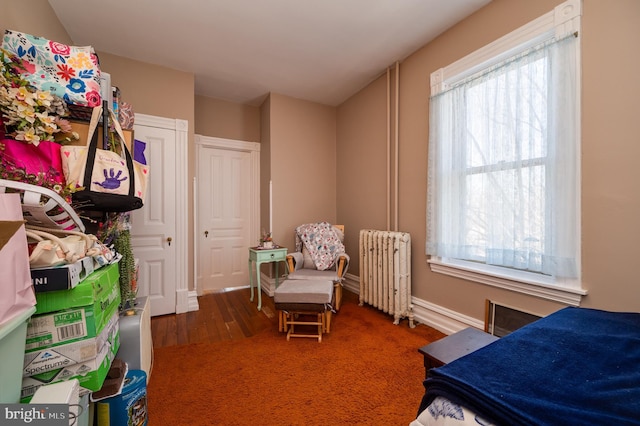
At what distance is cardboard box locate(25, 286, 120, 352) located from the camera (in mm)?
872

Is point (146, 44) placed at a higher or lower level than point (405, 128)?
higher

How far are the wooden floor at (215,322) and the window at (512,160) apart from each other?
1.76m

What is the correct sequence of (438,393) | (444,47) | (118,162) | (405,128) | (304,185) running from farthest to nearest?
(304,185) → (405,128) → (444,47) → (118,162) → (438,393)

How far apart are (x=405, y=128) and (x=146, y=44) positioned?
284 centimetres

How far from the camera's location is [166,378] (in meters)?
1.79

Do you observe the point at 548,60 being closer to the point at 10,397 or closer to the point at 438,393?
the point at 438,393

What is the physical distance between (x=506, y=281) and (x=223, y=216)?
3.52 metres

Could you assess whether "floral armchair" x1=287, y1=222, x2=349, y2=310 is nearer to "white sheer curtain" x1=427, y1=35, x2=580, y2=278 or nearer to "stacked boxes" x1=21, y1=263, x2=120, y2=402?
"white sheer curtain" x1=427, y1=35, x2=580, y2=278

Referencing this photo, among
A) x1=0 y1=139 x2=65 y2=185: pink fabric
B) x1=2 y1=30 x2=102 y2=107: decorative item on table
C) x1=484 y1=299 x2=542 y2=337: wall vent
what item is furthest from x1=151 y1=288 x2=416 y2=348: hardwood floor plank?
x1=2 y1=30 x2=102 y2=107: decorative item on table

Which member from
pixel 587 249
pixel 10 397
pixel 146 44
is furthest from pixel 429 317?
pixel 146 44

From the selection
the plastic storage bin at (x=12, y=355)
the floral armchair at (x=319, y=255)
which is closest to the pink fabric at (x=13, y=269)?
the plastic storage bin at (x=12, y=355)

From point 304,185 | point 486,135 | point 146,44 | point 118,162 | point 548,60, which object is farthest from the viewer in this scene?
point 304,185

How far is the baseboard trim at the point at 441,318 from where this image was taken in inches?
86.9

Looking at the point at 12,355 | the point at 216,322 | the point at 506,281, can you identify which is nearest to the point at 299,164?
the point at 216,322
